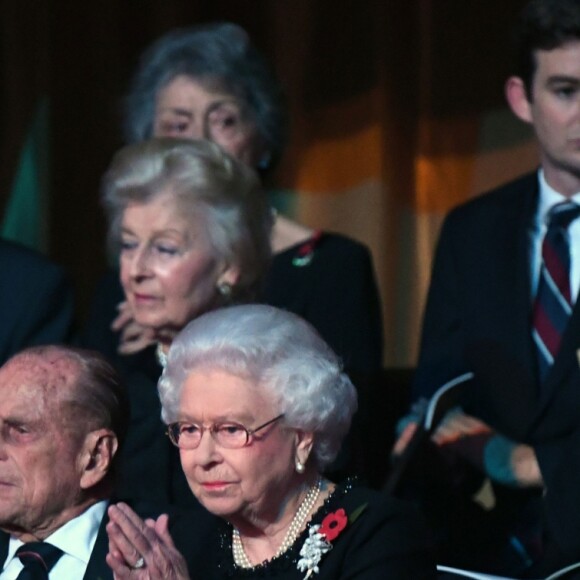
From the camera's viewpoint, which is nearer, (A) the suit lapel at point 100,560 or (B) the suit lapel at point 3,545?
(A) the suit lapel at point 100,560

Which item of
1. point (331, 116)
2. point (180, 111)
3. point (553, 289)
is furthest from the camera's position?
point (331, 116)

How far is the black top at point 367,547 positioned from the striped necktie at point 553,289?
0.88 meters

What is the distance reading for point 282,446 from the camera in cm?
291

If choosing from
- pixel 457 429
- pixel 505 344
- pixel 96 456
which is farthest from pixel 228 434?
pixel 505 344

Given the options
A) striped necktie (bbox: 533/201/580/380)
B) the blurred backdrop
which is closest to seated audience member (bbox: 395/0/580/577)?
striped necktie (bbox: 533/201/580/380)

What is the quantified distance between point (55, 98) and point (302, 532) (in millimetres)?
2704

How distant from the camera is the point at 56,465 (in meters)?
3.13

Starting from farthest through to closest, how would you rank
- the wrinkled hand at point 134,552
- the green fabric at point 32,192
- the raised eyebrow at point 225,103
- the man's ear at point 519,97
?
the green fabric at point 32,192 → the raised eyebrow at point 225,103 → the man's ear at point 519,97 → the wrinkled hand at point 134,552

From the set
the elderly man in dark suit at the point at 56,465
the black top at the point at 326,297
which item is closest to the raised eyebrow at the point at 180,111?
the black top at the point at 326,297

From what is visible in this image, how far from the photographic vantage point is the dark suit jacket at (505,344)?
11.4ft

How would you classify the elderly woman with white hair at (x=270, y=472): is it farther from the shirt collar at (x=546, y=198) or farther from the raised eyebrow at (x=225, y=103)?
the raised eyebrow at (x=225, y=103)

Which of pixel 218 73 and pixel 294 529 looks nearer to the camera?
pixel 294 529

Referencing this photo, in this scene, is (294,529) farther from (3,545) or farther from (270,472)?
(3,545)

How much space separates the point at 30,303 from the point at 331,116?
1.85 metres
